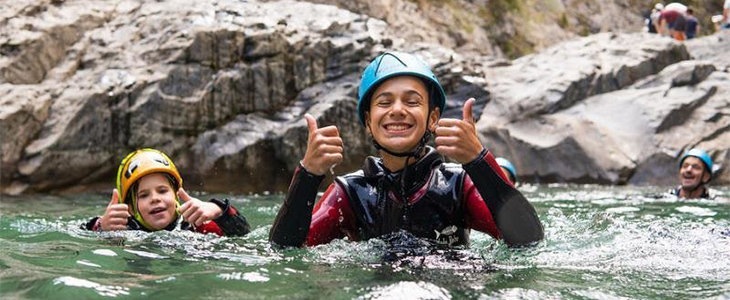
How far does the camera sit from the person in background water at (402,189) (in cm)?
388

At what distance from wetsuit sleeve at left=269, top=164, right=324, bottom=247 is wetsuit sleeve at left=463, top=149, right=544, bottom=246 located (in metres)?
0.83

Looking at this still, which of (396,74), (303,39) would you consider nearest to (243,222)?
(396,74)

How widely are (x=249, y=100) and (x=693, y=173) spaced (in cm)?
679

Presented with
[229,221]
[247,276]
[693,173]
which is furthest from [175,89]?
[247,276]

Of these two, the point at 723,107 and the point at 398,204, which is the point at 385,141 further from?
the point at 723,107

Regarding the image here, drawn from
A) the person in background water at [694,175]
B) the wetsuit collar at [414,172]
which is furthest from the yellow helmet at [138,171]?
the person in background water at [694,175]

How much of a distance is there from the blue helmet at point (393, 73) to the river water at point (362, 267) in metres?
0.85

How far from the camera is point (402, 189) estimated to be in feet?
14.2

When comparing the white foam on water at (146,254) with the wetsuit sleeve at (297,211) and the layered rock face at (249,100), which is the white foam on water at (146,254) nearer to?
the wetsuit sleeve at (297,211)

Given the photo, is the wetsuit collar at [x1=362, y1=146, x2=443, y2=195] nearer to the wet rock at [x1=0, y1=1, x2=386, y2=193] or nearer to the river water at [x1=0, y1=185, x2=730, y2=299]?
→ the river water at [x1=0, y1=185, x2=730, y2=299]

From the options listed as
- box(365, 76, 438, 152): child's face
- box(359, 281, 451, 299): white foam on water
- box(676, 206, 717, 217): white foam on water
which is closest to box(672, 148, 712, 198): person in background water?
box(676, 206, 717, 217): white foam on water

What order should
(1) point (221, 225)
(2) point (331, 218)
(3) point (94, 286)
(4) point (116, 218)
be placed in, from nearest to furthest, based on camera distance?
(3) point (94, 286) < (2) point (331, 218) < (4) point (116, 218) < (1) point (221, 225)

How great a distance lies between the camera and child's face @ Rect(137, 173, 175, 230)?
5.53 metres

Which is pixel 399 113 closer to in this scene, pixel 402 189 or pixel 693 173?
pixel 402 189
